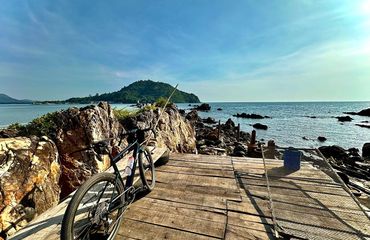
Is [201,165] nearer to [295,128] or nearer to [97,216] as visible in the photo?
[97,216]

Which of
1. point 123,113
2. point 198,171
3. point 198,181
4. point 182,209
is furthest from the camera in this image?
point 123,113

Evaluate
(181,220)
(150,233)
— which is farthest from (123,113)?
(150,233)

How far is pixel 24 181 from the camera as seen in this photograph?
3.08 metres

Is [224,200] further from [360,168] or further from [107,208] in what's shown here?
[360,168]

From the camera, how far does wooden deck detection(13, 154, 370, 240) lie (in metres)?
2.45

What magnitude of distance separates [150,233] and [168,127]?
568 cm

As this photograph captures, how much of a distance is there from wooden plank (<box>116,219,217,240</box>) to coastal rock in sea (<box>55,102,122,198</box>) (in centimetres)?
218

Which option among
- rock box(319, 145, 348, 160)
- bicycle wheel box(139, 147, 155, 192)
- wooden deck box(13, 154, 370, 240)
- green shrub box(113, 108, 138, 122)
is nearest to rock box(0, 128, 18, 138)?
wooden deck box(13, 154, 370, 240)

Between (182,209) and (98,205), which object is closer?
(98,205)

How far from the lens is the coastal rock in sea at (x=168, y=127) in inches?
266

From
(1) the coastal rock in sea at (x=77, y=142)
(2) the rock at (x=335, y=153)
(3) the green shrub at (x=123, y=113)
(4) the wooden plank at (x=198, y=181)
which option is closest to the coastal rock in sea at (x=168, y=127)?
(3) the green shrub at (x=123, y=113)

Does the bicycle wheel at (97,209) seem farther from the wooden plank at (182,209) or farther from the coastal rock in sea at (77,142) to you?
the coastal rock in sea at (77,142)

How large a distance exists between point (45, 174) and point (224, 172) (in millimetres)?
3285

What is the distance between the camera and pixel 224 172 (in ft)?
14.6
